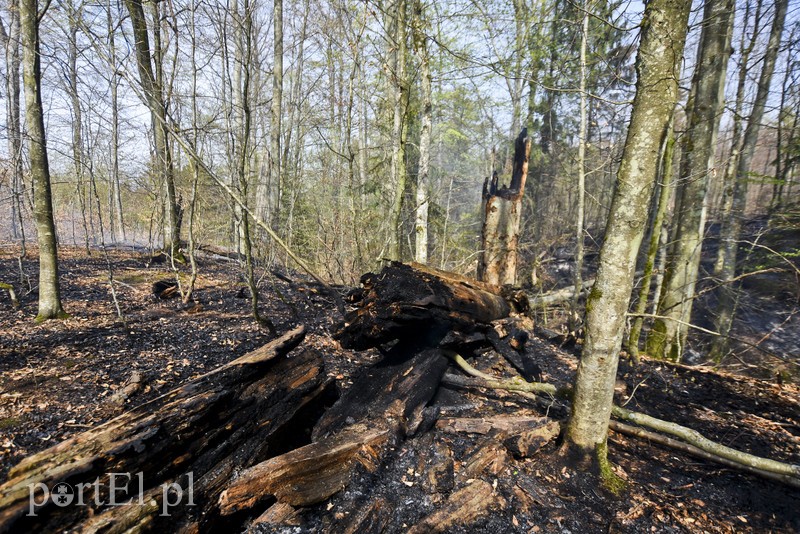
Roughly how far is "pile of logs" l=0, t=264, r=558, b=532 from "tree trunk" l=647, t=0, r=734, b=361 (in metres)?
3.78

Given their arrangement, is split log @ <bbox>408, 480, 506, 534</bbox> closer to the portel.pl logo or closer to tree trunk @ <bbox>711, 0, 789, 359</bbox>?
the portel.pl logo

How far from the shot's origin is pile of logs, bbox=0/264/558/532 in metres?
1.86

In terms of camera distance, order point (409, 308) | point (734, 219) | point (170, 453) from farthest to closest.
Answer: point (734, 219), point (409, 308), point (170, 453)

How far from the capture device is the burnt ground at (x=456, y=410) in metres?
2.34

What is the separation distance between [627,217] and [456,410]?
2.39 meters

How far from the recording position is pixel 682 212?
18.2ft

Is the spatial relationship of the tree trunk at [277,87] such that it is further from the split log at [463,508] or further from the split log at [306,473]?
the split log at [463,508]

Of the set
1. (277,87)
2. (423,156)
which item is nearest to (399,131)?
(423,156)

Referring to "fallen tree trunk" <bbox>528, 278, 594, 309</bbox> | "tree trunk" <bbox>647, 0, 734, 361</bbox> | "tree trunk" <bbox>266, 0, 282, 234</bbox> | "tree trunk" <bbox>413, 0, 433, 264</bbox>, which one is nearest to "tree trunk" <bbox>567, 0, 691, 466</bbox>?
"tree trunk" <bbox>647, 0, 734, 361</bbox>

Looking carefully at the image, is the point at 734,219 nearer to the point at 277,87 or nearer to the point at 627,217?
the point at 627,217

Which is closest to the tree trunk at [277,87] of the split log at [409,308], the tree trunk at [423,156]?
the tree trunk at [423,156]

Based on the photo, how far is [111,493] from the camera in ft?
6.30

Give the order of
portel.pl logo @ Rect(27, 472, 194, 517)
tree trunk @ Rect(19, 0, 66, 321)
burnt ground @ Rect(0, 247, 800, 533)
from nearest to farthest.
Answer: portel.pl logo @ Rect(27, 472, 194, 517)
burnt ground @ Rect(0, 247, 800, 533)
tree trunk @ Rect(19, 0, 66, 321)

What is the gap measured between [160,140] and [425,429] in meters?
9.03
